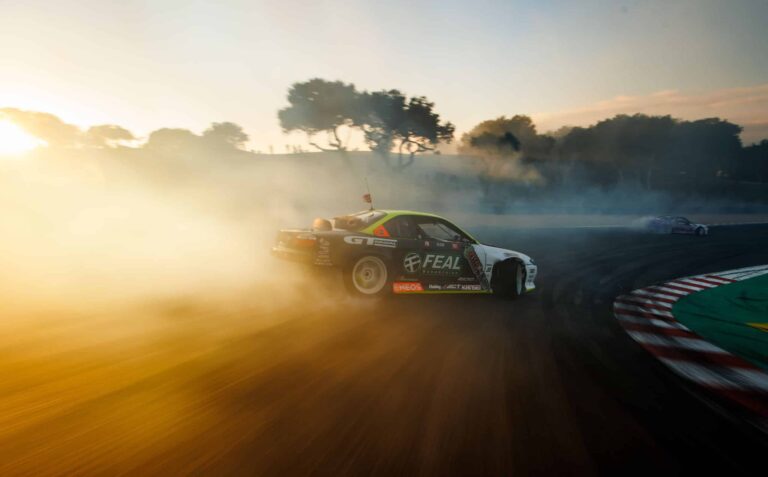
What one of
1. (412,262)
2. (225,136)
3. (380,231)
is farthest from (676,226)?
(225,136)

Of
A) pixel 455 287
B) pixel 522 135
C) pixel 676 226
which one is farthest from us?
pixel 522 135

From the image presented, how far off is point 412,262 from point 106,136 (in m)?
26.1

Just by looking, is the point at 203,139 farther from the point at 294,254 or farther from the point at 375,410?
the point at 375,410

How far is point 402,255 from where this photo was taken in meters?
6.48

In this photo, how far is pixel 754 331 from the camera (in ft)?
19.4

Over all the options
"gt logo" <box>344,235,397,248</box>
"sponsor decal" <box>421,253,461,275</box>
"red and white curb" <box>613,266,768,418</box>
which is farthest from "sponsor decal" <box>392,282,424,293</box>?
"red and white curb" <box>613,266,768,418</box>

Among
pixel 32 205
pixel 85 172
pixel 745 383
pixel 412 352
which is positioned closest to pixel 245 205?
pixel 85 172

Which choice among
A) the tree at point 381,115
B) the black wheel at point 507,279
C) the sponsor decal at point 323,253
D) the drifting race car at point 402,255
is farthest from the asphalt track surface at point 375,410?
the tree at point 381,115

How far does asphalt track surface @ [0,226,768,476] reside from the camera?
2.31 metres

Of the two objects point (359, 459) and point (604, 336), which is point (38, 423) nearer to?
point (359, 459)

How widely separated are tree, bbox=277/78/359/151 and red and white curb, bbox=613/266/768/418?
1047 inches

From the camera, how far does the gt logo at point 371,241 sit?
6168mm

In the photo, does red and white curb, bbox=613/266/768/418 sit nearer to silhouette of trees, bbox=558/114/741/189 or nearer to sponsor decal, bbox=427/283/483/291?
sponsor decal, bbox=427/283/483/291

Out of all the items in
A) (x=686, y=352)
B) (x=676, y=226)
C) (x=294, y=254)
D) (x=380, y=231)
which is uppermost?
(x=380, y=231)
